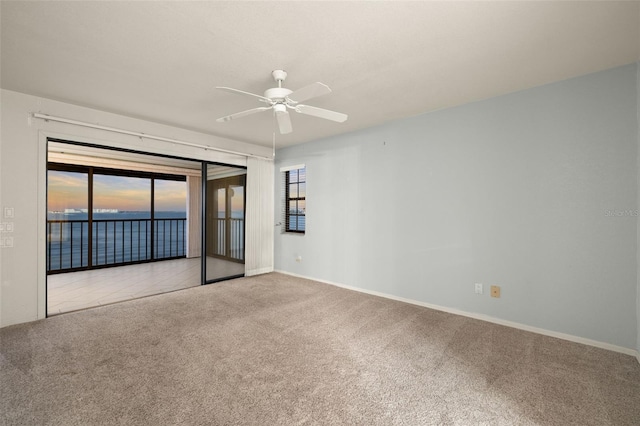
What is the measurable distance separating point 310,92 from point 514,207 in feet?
7.74

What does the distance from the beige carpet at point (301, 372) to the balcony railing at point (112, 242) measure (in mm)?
3017

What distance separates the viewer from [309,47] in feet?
6.81

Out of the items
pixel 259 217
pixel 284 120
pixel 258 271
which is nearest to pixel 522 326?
pixel 284 120

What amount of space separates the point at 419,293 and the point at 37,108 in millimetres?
4799

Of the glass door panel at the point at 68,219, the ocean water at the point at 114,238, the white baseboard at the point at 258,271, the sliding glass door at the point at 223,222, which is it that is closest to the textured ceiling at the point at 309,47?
the sliding glass door at the point at 223,222

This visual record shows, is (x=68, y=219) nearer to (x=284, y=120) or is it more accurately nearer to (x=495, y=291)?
(x=284, y=120)

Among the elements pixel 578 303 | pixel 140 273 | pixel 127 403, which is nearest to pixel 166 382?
pixel 127 403

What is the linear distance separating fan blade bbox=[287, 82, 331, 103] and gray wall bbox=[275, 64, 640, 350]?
4.61 ft

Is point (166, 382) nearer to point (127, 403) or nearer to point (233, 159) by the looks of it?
point (127, 403)

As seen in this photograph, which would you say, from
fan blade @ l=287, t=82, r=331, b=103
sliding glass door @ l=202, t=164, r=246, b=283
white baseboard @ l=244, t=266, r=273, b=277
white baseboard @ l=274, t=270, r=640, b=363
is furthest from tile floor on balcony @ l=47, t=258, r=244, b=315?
fan blade @ l=287, t=82, r=331, b=103

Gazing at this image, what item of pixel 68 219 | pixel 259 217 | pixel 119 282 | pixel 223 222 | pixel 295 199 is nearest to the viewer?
pixel 119 282

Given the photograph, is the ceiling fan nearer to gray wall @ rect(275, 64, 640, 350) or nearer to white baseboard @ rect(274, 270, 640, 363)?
gray wall @ rect(275, 64, 640, 350)

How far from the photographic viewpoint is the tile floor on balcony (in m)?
3.71

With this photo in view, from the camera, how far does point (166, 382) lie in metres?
1.90
